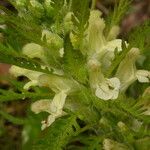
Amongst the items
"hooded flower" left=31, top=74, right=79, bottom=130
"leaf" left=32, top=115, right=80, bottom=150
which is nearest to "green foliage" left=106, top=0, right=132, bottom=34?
"hooded flower" left=31, top=74, right=79, bottom=130

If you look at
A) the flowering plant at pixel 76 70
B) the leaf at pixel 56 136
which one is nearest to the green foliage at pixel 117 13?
the flowering plant at pixel 76 70

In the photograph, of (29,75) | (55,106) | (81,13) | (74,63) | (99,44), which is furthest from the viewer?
(29,75)

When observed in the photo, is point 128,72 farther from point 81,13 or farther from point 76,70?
point 81,13

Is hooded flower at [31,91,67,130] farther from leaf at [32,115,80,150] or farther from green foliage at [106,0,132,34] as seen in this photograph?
green foliage at [106,0,132,34]

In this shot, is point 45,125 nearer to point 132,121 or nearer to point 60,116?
point 60,116

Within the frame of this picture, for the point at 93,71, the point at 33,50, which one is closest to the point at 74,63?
the point at 93,71

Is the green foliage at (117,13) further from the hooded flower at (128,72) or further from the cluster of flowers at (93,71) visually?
the hooded flower at (128,72)

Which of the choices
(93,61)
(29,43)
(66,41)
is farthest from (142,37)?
(29,43)

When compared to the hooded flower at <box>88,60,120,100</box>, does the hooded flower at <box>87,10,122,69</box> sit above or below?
above
